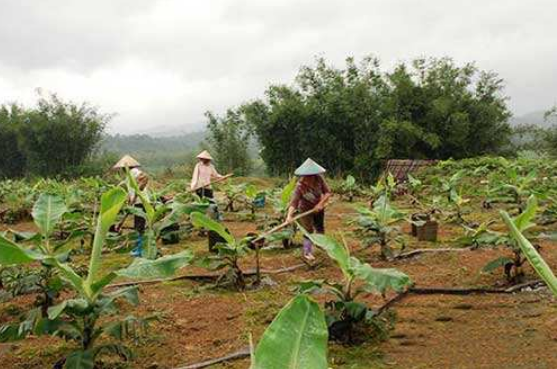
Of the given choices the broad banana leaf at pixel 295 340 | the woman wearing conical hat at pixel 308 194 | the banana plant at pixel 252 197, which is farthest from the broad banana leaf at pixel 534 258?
the banana plant at pixel 252 197

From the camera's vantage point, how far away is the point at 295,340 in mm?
1123

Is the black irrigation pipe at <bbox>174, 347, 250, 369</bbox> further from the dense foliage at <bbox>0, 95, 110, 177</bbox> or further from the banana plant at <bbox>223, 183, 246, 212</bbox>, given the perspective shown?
the dense foliage at <bbox>0, 95, 110, 177</bbox>

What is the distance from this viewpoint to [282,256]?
18.4 feet

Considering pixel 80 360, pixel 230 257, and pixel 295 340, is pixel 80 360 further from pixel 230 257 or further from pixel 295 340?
pixel 230 257

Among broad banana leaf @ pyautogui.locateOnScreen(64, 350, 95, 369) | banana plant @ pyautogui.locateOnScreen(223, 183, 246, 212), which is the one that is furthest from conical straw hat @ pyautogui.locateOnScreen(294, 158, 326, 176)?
banana plant @ pyautogui.locateOnScreen(223, 183, 246, 212)

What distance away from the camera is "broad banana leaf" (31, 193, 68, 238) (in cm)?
286

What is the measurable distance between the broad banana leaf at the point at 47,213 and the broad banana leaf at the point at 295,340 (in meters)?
2.19

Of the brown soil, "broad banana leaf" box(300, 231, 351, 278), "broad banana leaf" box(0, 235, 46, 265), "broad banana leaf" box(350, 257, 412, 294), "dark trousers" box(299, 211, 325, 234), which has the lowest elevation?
the brown soil

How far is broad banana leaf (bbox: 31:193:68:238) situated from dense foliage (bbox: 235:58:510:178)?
713 inches

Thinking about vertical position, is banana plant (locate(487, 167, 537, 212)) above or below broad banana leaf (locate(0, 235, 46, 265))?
below

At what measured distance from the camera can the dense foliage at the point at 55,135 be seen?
78.2ft

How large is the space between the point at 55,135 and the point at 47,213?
23.2 meters

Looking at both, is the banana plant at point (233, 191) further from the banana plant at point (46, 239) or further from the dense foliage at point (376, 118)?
the dense foliage at point (376, 118)

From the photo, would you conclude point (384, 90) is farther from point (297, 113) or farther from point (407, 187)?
point (407, 187)
